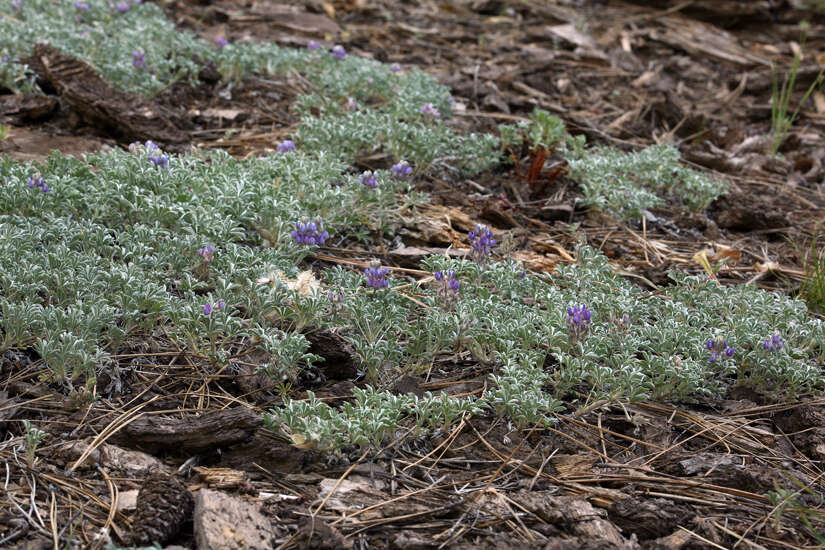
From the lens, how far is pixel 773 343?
10.6ft

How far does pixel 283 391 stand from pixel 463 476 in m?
0.76

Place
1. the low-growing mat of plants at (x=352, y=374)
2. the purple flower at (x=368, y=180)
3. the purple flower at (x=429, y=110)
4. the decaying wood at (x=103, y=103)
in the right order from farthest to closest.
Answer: the purple flower at (x=429, y=110) → the decaying wood at (x=103, y=103) → the purple flower at (x=368, y=180) → the low-growing mat of plants at (x=352, y=374)

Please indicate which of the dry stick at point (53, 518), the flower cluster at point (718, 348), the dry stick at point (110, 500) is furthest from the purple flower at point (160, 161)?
the flower cluster at point (718, 348)

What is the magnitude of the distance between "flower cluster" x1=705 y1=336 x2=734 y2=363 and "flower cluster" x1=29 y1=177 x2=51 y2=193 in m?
3.16

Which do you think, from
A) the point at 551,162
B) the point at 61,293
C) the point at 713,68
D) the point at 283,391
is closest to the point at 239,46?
the point at 551,162

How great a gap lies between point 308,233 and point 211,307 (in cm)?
84

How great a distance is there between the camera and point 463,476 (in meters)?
2.69

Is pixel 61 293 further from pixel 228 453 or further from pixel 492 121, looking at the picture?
pixel 492 121

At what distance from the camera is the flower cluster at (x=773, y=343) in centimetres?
323

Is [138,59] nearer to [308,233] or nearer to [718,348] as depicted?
[308,233]

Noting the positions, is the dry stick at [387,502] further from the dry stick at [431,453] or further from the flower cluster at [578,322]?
the flower cluster at [578,322]

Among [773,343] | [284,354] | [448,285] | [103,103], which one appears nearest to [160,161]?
[103,103]

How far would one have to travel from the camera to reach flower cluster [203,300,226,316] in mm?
2988

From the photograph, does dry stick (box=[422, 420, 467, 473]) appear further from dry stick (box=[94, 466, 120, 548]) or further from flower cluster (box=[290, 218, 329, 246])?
flower cluster (box=[290, 218, 329, 246])
